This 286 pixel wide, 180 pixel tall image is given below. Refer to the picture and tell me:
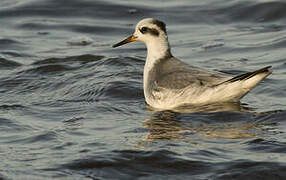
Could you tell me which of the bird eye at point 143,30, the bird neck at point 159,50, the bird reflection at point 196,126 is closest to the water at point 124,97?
the bird reflection at point 196,126

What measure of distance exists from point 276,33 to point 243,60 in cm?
188

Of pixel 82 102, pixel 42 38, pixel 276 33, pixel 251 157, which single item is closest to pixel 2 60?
pixel 42 38

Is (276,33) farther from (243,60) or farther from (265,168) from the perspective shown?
(265,168)

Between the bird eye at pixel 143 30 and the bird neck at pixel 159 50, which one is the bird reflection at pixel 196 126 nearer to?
the bird neck at pixel 159 50

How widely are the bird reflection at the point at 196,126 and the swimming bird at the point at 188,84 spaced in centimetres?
13

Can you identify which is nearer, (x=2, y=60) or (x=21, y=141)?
(x=21, y=141)

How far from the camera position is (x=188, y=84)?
8.50 meters

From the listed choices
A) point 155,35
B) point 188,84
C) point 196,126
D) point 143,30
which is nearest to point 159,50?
point 155,35

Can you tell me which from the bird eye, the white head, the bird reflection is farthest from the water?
the bird eye

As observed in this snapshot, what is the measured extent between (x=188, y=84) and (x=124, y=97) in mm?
1241

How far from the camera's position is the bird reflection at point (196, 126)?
734 centimetres

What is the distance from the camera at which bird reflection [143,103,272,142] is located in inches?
289

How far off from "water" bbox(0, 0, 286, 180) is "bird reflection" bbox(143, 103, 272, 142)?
2 centimetres

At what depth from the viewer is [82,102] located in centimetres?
915
